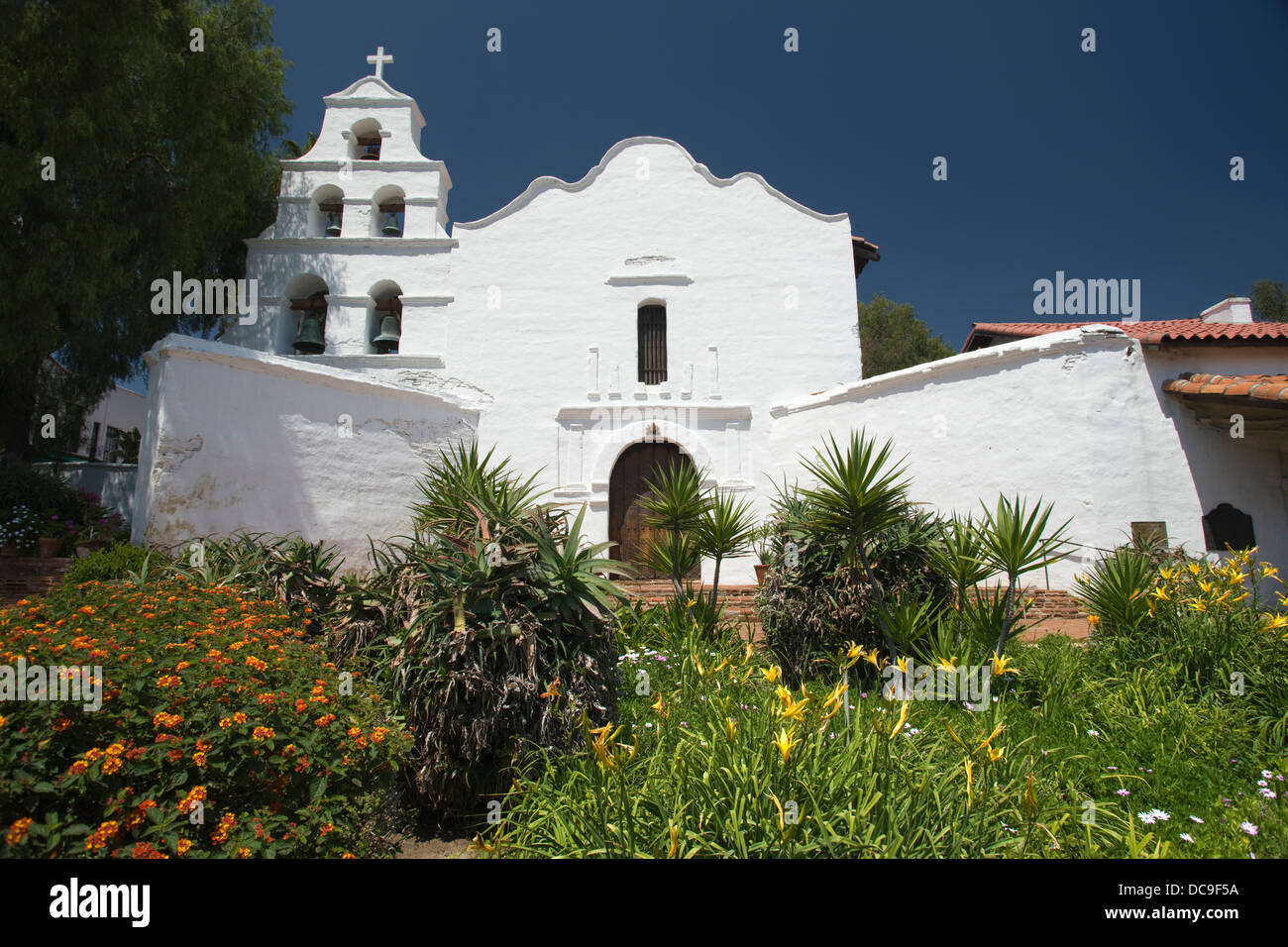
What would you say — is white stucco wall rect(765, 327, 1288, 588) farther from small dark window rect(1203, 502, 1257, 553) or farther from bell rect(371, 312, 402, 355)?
bell rect(371, 312, 402, 355)

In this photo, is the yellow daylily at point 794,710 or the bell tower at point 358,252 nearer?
the yellow daylily at point 794,710

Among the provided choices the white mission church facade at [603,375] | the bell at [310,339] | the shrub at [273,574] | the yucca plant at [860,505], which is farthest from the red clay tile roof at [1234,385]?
A: the bell at [310,339]

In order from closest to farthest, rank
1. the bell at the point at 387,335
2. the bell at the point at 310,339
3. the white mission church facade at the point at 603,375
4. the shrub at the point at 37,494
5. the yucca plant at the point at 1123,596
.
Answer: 1. the yucca plant at the point at 1123,596
2. the white mission church facade at the point at 603,375
3. the shrub at the point at 37,494
4. the bell at the point at 310,339
5. the bell at the point at 387,335

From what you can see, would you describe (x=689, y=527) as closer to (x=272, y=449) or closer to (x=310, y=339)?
(x=272, y=449)

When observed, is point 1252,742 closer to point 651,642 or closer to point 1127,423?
point 651,642

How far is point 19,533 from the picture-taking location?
8.70 meters

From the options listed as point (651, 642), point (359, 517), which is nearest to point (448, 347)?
point (359, 517)

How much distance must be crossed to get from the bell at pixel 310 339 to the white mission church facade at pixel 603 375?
0.14 ft

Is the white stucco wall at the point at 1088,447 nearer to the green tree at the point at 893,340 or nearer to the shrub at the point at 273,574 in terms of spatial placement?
the shrub at the point at 273,574

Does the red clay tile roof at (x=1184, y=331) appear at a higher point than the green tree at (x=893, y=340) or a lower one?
lower

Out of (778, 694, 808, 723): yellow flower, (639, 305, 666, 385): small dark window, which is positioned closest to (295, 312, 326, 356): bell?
(639, 305, 666, 385): small dark window

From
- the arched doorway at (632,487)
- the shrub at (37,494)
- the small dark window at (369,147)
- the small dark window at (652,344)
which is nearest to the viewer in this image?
the shrub at (37,494)

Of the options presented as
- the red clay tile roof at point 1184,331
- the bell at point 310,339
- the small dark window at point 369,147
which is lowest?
the red clay tile roof at point 1184,331

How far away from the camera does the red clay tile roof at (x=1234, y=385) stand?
22.9 ft
